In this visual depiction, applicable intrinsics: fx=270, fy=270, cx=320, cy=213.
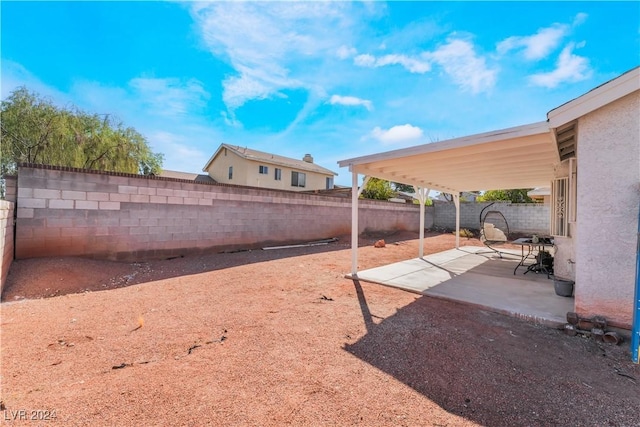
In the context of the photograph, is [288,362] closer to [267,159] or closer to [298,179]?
[267,159]

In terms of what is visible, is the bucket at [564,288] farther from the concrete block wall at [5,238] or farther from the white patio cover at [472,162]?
the concrete block wall at [5,238]

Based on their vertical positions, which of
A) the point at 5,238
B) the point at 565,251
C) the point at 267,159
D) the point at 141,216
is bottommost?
the point at 565,251

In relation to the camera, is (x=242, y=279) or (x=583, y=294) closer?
(x=583, y=294)

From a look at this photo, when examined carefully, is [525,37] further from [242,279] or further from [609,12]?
[242,279]

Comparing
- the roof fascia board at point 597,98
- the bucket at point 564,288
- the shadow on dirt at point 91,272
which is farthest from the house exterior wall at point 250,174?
the roof fascia board at point 597,98

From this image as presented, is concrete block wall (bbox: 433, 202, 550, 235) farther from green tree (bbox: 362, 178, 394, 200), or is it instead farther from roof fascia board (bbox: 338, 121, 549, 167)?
roof fascia board (bbox: 338, 121, 549, 167)

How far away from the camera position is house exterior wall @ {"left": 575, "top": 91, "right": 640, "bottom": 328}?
2.79 m

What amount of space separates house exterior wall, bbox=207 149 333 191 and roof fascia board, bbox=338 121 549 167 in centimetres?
1448

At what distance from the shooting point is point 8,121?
10.4 m

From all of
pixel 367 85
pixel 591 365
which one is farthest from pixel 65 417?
pixel 367 85

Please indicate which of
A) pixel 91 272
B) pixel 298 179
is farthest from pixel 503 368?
pixel 298 179

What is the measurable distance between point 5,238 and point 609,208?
7.80 meters

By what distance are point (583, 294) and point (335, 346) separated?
2.91m

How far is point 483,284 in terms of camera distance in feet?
16.9
